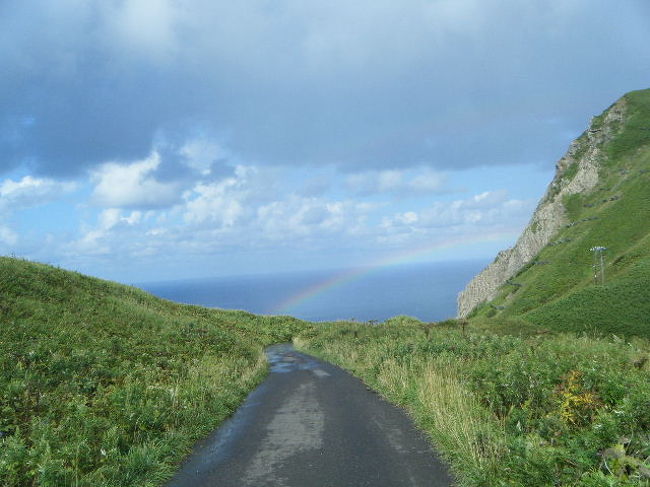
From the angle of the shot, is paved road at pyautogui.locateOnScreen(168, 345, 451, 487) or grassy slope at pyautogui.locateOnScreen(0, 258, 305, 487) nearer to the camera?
paved road at pyautogui.locateOnScreen(168, 345, 451, 487)

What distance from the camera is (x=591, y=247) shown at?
94250 mm

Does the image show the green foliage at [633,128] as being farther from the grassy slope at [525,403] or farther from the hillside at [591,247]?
the grassy slope at [525,403]

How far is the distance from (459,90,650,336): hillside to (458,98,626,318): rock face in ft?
1.28

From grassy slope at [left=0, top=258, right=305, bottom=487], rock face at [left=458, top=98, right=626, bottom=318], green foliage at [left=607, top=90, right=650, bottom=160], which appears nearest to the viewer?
grassy slope at [left=0, top=258, right=305, bottom=487]

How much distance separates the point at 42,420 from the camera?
10.9 m

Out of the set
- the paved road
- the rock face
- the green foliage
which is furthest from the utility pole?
the paved road

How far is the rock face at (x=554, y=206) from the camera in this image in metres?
134

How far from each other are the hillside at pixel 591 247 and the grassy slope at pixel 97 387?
34464 mm

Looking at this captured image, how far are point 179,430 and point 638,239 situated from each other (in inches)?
3933

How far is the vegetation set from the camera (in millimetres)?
6688

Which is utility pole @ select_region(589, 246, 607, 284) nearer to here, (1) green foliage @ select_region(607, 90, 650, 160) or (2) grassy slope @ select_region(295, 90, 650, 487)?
(2) grassy slope @ select_region(295, 90, 650, 487)

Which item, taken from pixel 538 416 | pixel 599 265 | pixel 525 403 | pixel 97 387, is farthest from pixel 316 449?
pixel 599 265

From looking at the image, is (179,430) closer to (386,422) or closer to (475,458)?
(386,422)

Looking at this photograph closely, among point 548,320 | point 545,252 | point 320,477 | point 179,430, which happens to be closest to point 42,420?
point 179,430
